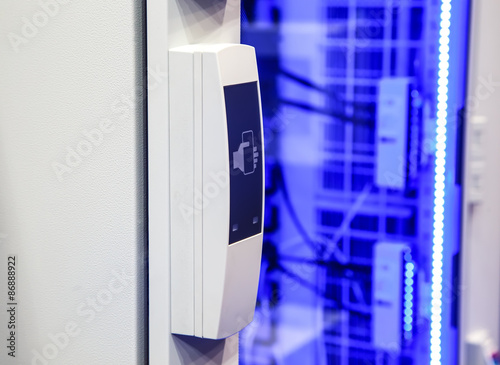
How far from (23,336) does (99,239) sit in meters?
0.21

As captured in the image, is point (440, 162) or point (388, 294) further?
point (388, 294)

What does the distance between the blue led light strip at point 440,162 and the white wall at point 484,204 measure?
81mm

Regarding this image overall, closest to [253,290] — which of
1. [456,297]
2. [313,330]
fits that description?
[456,297]

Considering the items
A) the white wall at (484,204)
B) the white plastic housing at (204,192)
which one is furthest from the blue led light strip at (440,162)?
the white plastic housing at (204,192)

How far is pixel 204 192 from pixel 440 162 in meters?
1.43

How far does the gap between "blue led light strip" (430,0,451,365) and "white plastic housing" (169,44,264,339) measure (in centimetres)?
134

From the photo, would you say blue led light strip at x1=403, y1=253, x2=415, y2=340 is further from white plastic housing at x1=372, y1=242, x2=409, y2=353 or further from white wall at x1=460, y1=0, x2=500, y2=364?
white wall at x1=460, y1=0, x2=500, y2=364

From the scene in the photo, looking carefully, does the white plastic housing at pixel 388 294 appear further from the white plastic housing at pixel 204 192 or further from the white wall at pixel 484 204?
the white plastic housing at pixel 204 192

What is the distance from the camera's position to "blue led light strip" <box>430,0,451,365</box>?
219 cm

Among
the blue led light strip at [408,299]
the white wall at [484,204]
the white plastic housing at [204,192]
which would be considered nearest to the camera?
the white plastic housing at [204,192]

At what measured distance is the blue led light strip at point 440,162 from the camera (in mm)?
2188

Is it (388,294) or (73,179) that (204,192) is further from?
(388,294)

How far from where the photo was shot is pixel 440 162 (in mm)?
2207

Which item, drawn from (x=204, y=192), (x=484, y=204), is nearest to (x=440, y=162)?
(x=484, y=204)
